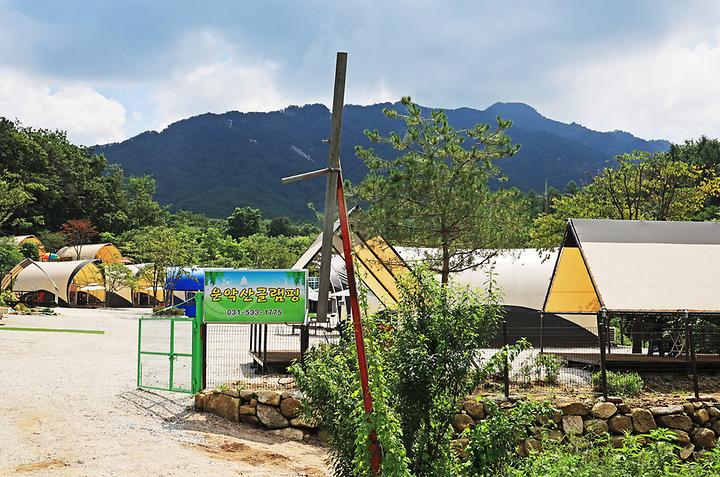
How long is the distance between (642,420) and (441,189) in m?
5.84

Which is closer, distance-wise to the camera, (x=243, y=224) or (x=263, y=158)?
(x=243, y=224)

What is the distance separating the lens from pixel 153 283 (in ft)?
139

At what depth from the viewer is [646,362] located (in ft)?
42.4

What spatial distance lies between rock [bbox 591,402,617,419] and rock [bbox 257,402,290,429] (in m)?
5.35

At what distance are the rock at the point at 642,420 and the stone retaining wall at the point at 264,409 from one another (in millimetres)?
5470

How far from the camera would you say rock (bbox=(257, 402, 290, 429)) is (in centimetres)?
1088

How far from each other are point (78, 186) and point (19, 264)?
106 ft

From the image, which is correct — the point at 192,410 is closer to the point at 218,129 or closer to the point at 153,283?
the point at 153,283

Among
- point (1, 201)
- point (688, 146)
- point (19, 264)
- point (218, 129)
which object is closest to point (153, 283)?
point (19, 264)

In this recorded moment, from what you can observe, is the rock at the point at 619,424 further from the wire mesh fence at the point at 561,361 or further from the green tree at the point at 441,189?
the green tree at the point at 441,189

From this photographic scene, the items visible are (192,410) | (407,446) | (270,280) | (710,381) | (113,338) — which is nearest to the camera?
(407,446)

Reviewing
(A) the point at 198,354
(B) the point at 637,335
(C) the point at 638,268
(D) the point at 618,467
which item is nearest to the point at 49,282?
(A) the point at 198,354

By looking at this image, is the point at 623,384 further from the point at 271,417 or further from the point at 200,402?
the point at 200,402

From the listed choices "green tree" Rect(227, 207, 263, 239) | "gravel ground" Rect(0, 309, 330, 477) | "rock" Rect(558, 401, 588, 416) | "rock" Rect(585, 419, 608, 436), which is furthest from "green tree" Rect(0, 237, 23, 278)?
"green tree" Rect(227, 207, 263, 239)
